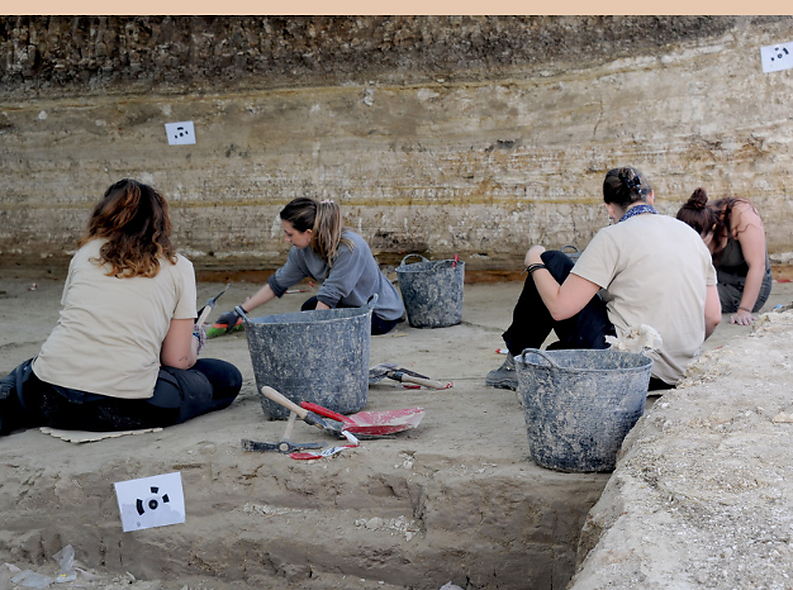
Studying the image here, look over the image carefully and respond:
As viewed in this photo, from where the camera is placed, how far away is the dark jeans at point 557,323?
2.84 m

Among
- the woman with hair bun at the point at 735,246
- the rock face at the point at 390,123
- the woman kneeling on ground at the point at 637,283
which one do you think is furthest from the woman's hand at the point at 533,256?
the rock face at the point at 390,123

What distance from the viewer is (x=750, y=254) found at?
14.4 feet

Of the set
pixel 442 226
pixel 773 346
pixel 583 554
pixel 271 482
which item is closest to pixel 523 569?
pixel 583 554

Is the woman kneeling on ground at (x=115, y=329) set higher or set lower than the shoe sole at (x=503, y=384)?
higher

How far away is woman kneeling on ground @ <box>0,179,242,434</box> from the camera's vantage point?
272 cm

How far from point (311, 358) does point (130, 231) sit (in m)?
0.80

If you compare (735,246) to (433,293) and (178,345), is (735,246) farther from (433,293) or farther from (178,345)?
(178,345)

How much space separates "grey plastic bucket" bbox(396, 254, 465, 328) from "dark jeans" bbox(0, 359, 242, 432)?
2.12 meters

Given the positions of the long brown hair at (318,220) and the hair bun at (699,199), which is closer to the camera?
the long brown hair at (318,220)

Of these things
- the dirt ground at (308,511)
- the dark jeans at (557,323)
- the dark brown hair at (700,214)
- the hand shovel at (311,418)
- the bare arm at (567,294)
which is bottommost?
the dirt ground at (308,511)

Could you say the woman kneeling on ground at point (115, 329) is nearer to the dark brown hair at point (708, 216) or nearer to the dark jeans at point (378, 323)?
the dark jeans at point (378, 323)

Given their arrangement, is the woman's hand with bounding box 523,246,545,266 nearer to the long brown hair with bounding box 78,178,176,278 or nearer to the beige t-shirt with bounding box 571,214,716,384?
the beige t-shirt with bounding box 571,214,716,384

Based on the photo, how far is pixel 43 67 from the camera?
763 centimetres

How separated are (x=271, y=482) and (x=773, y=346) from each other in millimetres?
1828
